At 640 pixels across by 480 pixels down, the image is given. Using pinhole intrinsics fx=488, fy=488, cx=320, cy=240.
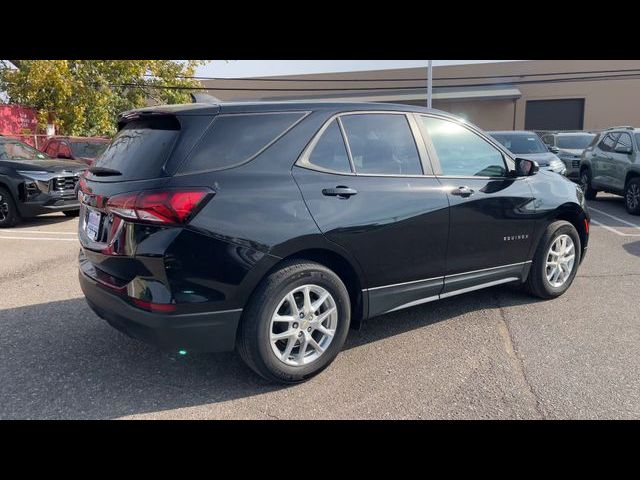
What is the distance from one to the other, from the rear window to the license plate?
0.80 ft

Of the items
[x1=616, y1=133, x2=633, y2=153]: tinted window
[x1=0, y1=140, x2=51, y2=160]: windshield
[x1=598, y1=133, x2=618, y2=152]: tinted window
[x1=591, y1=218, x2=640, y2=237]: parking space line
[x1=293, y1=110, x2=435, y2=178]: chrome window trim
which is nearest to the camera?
[x1=293, y1=110, x2=435, y2=178]: chrome window trim

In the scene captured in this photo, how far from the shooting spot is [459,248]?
3957 millimetres

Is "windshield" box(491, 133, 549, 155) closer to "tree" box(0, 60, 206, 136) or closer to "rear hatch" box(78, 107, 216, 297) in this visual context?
"rear hatch" box(78, 107, 216, 297)

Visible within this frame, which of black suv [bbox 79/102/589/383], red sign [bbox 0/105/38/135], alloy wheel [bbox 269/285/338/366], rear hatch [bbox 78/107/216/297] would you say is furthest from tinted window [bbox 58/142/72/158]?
alloy wheel [bbox 269/285/338/366]

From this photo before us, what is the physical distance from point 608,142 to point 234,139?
11.1 m

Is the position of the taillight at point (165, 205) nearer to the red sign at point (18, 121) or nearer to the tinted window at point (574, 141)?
the tinted window at point (574, 141)

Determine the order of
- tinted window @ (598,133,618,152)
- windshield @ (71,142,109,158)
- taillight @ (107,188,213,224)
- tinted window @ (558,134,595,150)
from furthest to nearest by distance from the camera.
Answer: tinted window @ (558,134,595,150)
windshield @ (71,142,109,158)
tinted window @ (598,133,618,152)
taillight @ (107,188,213,224)

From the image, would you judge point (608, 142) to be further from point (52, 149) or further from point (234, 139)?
point (52, 149)

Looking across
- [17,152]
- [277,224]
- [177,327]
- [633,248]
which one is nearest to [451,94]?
[633,248]

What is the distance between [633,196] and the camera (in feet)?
33.1

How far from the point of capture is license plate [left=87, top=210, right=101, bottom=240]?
3.12 metres

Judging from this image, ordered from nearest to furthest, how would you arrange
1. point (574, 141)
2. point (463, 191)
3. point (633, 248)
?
point (463, 191)
point (633, 248)
point (574, 141)

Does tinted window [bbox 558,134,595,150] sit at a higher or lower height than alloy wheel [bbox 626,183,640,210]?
higher

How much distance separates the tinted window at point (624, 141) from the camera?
10.4m
